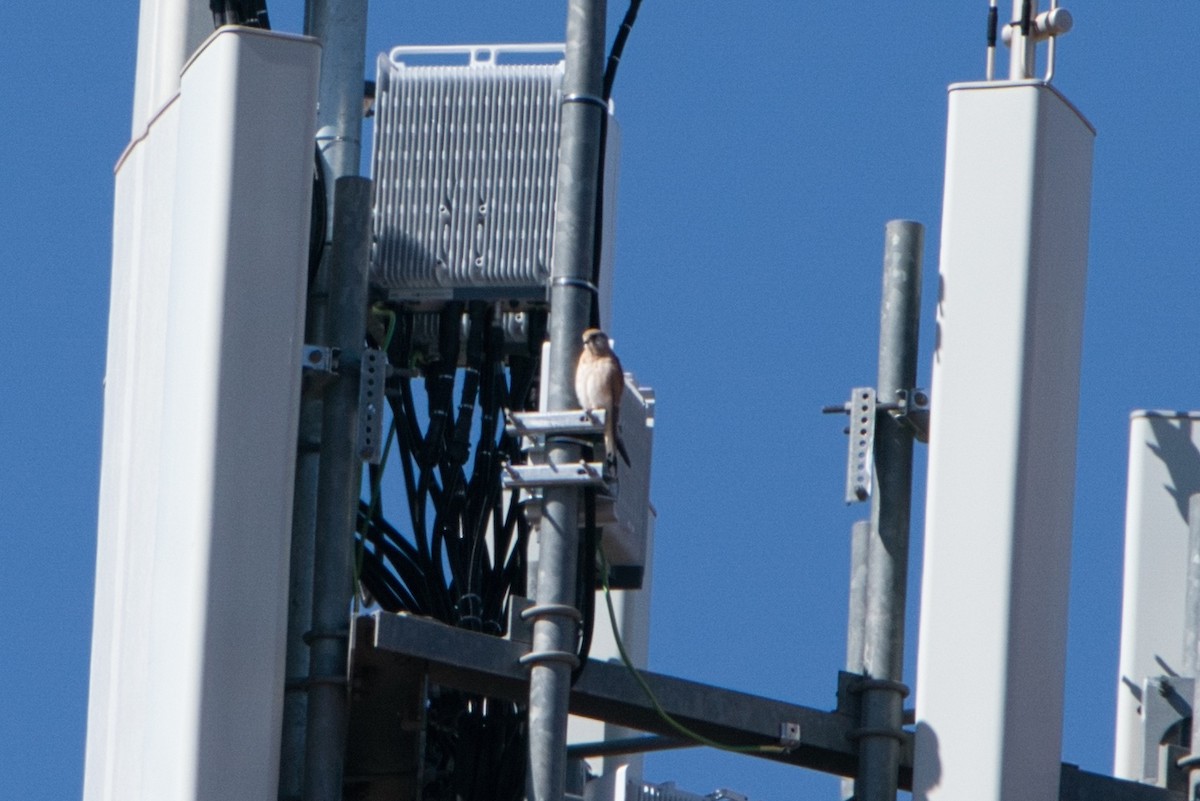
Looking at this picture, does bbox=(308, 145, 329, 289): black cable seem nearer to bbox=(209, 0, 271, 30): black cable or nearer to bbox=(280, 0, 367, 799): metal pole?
bbox=(280, 0, 367, 799): metal pole

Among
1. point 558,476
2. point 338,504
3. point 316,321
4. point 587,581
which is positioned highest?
point 316,321

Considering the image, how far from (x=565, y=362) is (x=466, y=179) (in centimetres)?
206

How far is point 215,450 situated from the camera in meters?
13.4

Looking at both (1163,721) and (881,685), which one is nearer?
(881,685)

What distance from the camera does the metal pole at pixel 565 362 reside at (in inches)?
528

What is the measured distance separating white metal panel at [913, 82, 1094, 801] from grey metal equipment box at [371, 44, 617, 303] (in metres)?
1.96

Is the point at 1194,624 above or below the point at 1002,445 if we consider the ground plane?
below

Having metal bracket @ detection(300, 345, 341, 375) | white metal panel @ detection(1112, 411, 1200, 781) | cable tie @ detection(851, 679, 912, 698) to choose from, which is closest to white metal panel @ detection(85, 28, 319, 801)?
metal bracket @ detection(300, 345, 341, 375)

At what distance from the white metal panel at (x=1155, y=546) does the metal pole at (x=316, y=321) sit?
4181mm

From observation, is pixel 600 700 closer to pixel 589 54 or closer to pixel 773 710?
pixel 773 710

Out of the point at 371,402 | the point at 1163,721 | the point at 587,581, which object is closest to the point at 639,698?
the point at 587,581

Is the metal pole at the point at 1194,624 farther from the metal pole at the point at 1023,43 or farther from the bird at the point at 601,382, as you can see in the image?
the bird at the point at 601,382

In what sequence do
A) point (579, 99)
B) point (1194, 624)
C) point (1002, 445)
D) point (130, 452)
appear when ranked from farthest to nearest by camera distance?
point (1194, 624)
point (130, 452)
point (1002, 445)
point (579, 99)

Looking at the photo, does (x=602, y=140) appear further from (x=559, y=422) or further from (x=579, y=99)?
(x=559, y=422)
